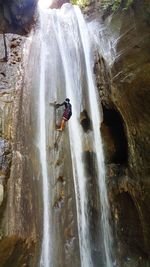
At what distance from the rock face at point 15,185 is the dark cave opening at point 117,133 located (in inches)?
144

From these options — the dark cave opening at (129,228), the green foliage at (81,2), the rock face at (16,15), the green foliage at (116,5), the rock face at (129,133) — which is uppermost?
the green foliage at (81,2)

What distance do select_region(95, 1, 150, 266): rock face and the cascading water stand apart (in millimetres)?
386

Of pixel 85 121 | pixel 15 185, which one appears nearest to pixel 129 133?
pixel 85 121

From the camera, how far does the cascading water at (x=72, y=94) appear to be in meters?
7.99

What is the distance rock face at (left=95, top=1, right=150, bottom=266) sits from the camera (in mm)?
8477

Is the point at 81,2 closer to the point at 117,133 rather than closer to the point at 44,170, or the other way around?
the point at 117,133

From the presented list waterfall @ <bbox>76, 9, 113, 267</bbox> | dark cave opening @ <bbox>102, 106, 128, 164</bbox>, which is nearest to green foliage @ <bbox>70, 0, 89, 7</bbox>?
waterfall @ <bbox>76, 9, 113, 267</bbox>

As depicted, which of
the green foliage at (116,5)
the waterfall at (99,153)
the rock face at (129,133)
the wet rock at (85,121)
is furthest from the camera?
the green foliage at (116,5)

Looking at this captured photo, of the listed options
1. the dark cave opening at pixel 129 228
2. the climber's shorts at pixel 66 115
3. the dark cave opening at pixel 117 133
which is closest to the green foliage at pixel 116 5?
the dark cave opening at pixel 117 133

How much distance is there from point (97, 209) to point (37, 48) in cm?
654

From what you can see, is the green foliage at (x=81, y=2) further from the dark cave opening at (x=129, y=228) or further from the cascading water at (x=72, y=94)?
the dark cave opening at (x=129, y=228)

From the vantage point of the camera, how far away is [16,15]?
472 inches

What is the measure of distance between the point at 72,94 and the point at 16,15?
462 cm

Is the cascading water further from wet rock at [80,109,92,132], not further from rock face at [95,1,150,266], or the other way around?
rock face at [95,1,150,266]
